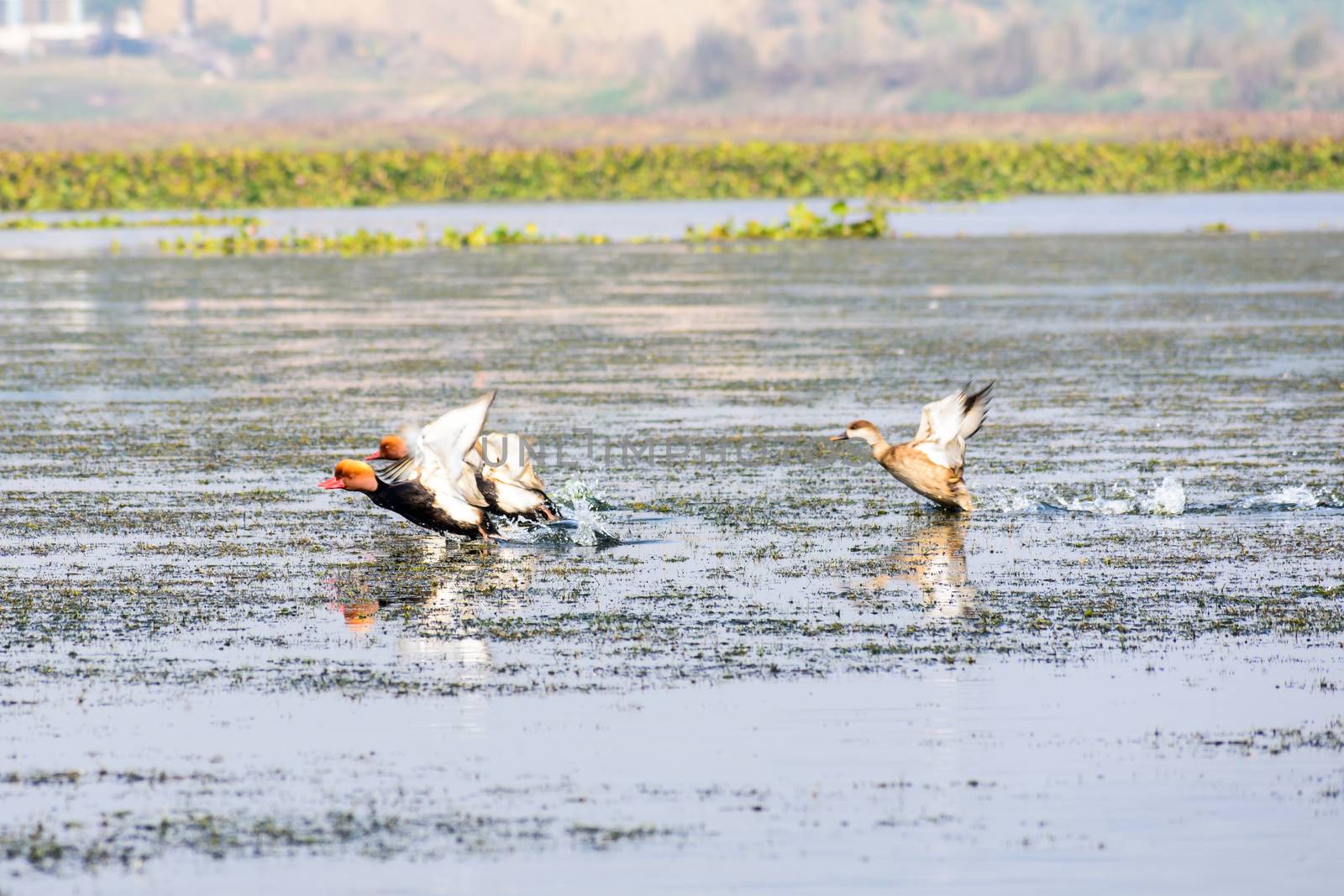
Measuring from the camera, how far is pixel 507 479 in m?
15.2

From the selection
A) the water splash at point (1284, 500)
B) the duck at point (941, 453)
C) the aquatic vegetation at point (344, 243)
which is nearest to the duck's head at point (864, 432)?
the duck at point (941, 453)

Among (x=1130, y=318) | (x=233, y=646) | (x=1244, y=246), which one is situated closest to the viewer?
(x=233, y=646)

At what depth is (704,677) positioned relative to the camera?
35.4 ft

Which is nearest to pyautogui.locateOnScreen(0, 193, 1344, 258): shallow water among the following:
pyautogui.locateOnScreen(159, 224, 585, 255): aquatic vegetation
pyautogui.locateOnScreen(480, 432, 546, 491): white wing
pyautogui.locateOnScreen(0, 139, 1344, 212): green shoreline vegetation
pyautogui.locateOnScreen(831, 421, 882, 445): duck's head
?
pyautogui.locateOnScreen(159, 224, 585, 255): aquatic vegetation

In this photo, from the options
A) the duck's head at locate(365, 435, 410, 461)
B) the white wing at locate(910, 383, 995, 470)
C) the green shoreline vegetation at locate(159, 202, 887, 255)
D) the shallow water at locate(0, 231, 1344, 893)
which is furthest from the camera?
the green shoreline vegetation at locate(159, 202, 887, 255)

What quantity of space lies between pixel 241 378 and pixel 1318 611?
15.3 m

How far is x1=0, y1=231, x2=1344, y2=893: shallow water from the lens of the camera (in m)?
8.39

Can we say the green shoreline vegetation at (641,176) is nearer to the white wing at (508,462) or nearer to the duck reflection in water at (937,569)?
the white wing at (508,462)

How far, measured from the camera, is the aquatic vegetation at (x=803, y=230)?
5547 cm

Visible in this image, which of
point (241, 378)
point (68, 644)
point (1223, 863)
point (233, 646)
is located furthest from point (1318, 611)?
point (241, 378)

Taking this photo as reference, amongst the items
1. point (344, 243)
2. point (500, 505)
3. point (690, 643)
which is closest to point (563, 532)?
point (500, 505)

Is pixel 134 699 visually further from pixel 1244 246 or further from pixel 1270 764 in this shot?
pixel 1244 246

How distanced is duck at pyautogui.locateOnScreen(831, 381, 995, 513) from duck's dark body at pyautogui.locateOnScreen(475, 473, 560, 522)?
2299 millimetres

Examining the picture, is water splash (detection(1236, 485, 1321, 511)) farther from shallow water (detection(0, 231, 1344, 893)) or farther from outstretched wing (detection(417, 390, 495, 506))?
outstretched wing (detection(417, 390, 495, 506))
